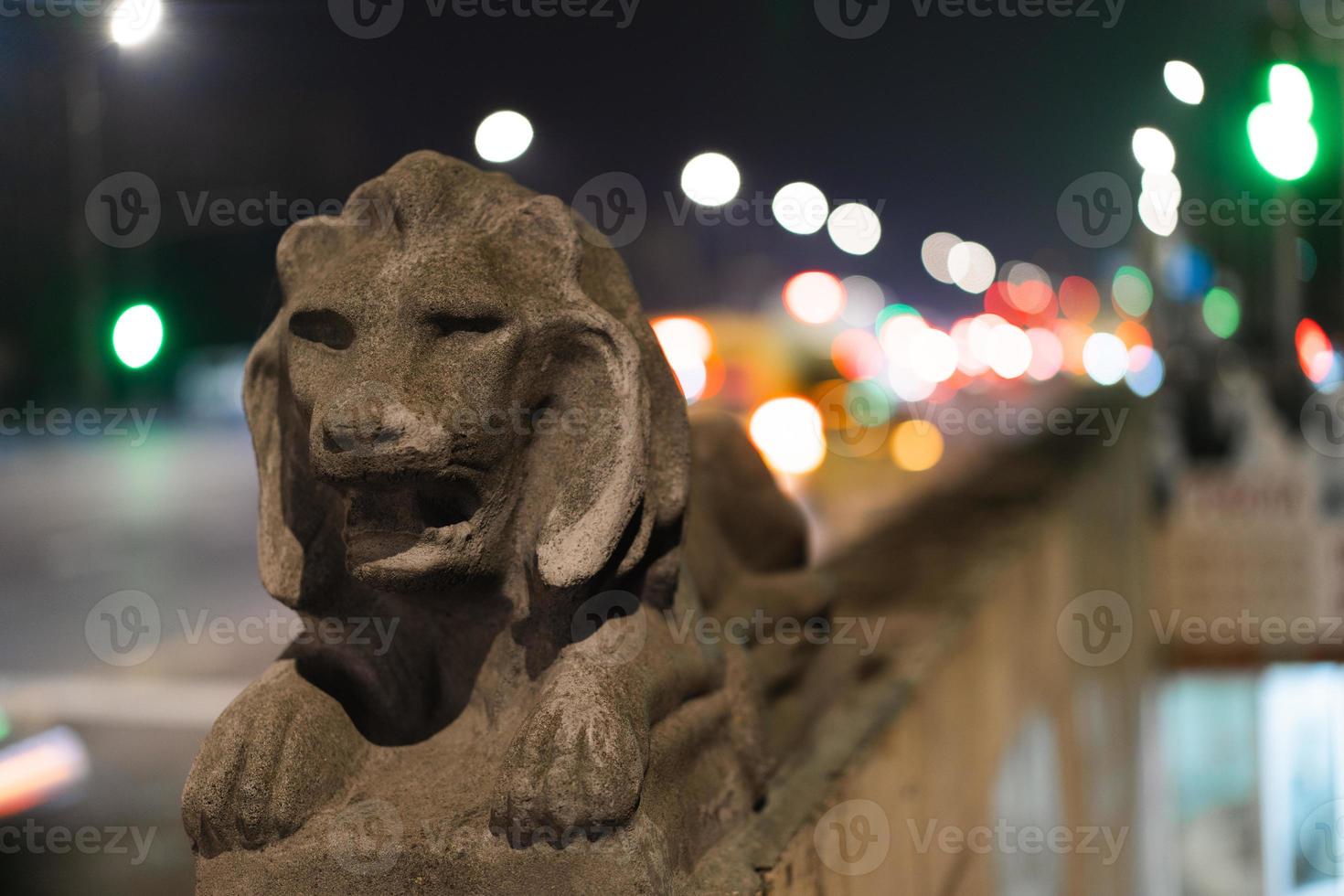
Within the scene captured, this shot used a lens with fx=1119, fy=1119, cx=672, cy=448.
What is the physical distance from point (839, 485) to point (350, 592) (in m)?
8.93

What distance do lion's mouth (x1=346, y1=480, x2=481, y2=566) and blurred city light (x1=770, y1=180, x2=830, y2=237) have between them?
1866 mm

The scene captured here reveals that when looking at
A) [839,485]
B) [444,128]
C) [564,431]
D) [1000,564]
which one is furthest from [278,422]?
[839,485]

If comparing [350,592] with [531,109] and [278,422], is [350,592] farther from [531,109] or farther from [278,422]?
[531,109]

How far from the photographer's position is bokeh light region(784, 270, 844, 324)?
7.81m

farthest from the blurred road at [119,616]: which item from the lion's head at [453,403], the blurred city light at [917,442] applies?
the blurred city light at [917,442]

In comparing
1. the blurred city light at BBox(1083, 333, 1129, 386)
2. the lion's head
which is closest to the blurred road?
the lion's head

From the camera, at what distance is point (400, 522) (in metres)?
1.59

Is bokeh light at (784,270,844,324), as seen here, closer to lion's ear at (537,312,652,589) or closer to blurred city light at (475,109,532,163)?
blurred city light at (475,109,532,163)

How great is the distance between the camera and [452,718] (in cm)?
182

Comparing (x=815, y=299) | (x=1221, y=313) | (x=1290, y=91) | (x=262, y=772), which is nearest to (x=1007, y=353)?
(x=815, y=299)

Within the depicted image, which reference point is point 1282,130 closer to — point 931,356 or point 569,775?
point 569,775

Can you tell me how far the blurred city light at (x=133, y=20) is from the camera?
2.09m

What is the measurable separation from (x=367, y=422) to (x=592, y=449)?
0.34 meters

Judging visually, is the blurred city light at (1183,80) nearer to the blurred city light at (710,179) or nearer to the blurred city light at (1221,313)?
the blurred city light at (710,179)
